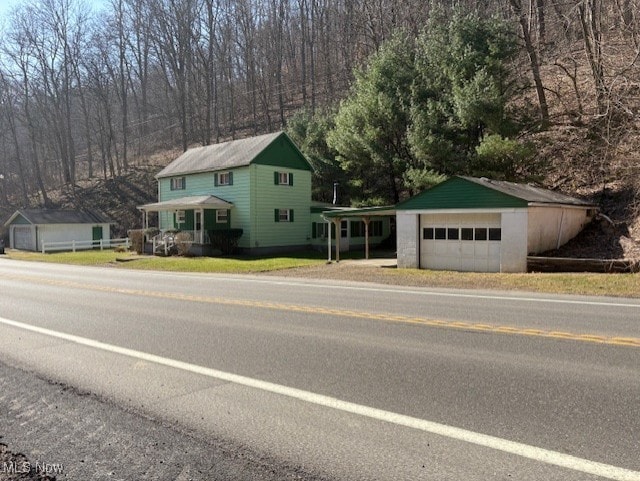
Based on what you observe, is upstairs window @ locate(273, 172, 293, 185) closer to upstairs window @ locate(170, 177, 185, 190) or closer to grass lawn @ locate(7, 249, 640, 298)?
upstairs window @ locate(170, 177, 185, 190)

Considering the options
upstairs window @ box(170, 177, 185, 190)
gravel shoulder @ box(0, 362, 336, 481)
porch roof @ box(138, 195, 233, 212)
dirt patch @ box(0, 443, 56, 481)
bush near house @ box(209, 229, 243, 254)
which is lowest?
dirt patch @ box(0, 443, 56, 481)

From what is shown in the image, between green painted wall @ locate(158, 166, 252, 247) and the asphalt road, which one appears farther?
green painted wall @ locate(158, 166, 252, 247)

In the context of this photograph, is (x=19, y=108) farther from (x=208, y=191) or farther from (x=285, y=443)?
(x=285, y=443)

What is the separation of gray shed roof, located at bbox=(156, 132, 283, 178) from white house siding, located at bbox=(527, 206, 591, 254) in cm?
1787

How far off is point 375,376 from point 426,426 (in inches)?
57.4

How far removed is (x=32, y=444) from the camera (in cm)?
420

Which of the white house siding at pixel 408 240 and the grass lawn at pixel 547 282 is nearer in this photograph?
the grass lawn at pixel 547 282

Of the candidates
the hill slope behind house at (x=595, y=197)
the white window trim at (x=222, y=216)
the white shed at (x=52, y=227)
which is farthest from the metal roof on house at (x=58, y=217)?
the hill slope behind house at (x=595, y=197)

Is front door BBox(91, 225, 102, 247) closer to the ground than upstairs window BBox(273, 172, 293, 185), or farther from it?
closer to the ground

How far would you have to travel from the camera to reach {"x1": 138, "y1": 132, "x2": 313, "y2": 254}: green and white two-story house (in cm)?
3212

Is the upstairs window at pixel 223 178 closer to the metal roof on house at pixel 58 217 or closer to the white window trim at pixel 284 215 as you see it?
the white window trim at pixel 284 215

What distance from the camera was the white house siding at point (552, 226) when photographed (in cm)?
1955

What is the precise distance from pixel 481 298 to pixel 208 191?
25722mm

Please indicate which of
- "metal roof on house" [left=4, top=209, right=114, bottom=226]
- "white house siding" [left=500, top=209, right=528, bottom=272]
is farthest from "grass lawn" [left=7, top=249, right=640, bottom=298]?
"metal roof on house" [left=4, top=209, right=114, bottom=226]
